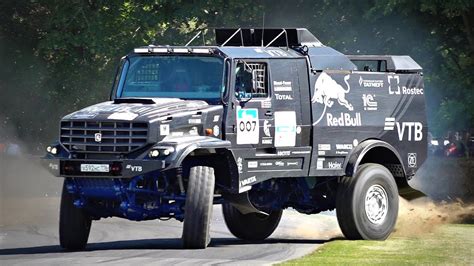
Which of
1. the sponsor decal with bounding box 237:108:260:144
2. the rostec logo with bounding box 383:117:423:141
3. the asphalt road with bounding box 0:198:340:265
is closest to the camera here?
the asphalt road with bounding box 0:198:340:265

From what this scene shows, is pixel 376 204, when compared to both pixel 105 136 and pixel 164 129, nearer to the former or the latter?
pixel 164 129

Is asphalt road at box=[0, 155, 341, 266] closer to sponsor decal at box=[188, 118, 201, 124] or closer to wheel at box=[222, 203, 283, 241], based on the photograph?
wheel at box=[222, 203, 283, 241]

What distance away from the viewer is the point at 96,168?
17188 mm

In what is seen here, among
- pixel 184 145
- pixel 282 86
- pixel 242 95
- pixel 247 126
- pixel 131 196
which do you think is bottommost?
pixel 131 196

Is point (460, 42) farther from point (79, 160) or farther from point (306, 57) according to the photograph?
point (79, 160)

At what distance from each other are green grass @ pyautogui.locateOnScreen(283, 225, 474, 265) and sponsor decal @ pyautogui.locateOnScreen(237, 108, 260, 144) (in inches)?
69.5

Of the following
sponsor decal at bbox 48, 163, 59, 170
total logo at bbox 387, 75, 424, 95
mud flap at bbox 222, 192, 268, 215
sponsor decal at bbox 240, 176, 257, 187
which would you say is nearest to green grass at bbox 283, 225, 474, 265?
mud flap at bbox 222, 192, 268, 215

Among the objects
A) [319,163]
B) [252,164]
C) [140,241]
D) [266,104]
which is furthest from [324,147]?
[140,241]

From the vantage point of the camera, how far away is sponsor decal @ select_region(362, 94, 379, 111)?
19969 millimetres

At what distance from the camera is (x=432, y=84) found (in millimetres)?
31828

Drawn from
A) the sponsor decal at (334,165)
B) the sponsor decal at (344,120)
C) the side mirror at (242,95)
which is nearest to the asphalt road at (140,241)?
the sponsor decal at (334,165)

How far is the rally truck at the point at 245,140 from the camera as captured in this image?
1720cm

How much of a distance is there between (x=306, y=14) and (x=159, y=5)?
412 centimetres

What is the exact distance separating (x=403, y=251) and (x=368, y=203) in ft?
7.89
